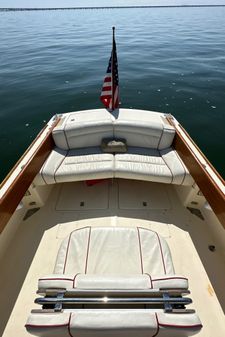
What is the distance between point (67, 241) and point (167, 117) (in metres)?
3.75

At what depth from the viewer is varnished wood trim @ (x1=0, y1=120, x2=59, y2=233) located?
328 cm

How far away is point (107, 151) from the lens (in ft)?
15.6

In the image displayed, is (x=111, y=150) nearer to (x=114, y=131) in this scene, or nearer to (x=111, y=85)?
(x=114, y=131)

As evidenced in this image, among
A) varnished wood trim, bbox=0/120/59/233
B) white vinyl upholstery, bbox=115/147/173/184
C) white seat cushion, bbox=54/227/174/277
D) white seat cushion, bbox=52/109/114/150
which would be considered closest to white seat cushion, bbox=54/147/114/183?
white vinyl upholstery, bbox=115/147/173/184

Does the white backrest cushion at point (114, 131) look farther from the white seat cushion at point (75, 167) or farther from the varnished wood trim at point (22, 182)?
the varnished wood trim at point (22, 182)

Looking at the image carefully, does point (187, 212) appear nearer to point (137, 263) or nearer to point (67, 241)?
point (137, 263)

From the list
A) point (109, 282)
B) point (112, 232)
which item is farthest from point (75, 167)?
point (109, 282)

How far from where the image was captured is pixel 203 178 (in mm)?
3717

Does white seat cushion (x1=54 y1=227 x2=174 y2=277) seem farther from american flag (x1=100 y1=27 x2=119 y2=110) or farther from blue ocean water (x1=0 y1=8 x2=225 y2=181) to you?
blue ocean water (x1=0 y1=8 x2=225 y2=181)

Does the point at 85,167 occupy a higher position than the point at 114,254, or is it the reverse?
the point at 85,167

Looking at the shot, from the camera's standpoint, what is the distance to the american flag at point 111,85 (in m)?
4.71

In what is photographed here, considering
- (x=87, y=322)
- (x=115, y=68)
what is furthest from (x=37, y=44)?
(x=87, y=322)

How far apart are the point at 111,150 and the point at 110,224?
1.54m

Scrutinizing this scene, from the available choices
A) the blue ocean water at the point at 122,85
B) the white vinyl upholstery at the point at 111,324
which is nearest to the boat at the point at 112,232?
the white vinyl upholstery at the point at 111,324
